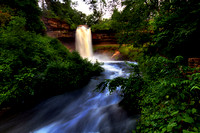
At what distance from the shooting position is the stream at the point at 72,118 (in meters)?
3.65

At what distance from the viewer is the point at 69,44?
24922 millimetres

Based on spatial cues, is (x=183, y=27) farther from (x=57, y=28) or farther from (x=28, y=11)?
(x=57, y=28)

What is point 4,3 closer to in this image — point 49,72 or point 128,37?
point 49,72

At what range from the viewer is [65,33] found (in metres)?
22.2

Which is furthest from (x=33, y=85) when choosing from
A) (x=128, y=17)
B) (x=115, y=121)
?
(x=128, y=17)

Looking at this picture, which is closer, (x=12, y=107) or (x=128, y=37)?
(x=12, y=107)

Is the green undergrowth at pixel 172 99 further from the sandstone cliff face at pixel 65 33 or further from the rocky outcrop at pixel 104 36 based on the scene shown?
the rocky outcrop at pixel 104 36

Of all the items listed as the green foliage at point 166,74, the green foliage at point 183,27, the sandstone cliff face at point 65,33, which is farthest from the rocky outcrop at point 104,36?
the green foliage at point 183,27

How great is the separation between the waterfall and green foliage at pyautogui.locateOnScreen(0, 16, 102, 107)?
1796 cm

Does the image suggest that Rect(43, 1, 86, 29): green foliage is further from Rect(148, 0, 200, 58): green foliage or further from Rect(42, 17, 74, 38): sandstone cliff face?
Rect(148, 0, 200, 58): green foliage

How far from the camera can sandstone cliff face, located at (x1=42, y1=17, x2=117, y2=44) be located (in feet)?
62.5

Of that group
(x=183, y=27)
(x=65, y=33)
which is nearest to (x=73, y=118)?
(x=183, y=27)

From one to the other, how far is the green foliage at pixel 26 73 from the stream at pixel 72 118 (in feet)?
2.51

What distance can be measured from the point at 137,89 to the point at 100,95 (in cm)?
320
